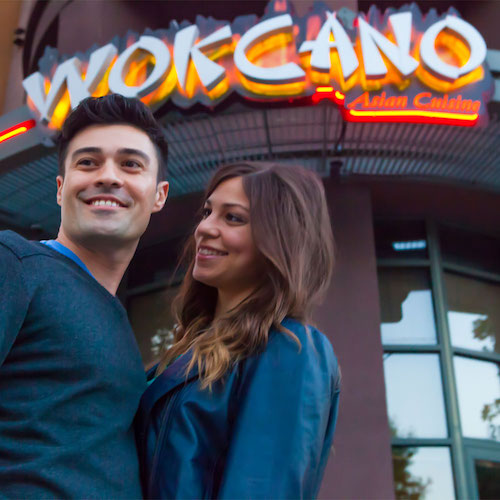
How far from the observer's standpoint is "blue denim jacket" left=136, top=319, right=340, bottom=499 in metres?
1.83

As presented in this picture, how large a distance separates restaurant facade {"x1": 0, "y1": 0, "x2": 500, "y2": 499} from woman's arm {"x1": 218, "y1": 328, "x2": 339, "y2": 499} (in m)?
4.15

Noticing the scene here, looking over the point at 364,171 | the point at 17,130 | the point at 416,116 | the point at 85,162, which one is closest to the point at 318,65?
the point at 416,116

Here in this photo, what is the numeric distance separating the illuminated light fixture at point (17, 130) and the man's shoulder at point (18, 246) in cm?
536

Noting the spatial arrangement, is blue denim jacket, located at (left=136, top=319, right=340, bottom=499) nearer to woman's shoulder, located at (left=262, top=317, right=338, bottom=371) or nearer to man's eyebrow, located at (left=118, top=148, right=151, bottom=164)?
woman's shoulder, located at (left=262, top=317, right=338, bottom=371)

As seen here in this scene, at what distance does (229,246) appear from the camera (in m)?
2.43

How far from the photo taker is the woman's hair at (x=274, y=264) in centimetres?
214

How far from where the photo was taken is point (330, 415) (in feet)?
7.46

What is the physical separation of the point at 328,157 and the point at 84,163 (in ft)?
15.7

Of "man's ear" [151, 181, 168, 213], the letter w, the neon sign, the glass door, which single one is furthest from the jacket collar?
the glass door

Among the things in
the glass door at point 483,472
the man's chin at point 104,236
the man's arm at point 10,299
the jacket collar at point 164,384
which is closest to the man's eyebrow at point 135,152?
the man's chin at point 104,236

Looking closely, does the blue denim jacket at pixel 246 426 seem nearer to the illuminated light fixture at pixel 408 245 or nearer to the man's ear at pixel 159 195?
the man's ear at pixel 159 195

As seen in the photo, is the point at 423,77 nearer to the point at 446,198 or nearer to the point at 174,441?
the point at 446,198

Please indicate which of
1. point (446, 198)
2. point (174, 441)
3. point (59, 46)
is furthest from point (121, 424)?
point (59, 46)

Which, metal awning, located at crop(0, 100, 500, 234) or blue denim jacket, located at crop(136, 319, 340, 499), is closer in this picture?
blue denim jacket, located at crop(136, 319, 340, 499)
